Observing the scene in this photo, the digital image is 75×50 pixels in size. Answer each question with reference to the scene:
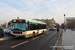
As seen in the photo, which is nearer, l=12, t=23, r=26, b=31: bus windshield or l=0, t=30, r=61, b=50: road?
l=0, t=30, r=61, b=50: road

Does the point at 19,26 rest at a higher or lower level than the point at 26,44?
higher

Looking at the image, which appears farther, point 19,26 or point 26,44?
point 19,26

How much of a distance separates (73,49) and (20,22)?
26.6ft

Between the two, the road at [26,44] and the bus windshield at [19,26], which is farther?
the bus windshield at [19,26]

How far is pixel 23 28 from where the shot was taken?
13.0 metres

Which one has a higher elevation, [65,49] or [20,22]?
[20,22]

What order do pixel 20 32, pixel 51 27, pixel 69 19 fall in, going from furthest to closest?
1. pixel 69 19
2. pixel 51 27
3. pixel 20 32

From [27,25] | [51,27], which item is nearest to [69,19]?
[51,27]

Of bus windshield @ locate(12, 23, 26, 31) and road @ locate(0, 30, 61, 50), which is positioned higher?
bus windshield @ locate(12, 23, 26, 31)

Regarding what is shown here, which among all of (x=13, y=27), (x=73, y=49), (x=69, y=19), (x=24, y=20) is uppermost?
(x=69, y=19)

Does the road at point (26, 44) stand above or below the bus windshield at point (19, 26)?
below

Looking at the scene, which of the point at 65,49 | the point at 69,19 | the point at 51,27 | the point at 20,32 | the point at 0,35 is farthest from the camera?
Answer: the point at 69,19

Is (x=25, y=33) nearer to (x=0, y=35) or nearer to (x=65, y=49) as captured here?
(x=0, y=35)

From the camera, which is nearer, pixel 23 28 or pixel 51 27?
pixel 23 28
